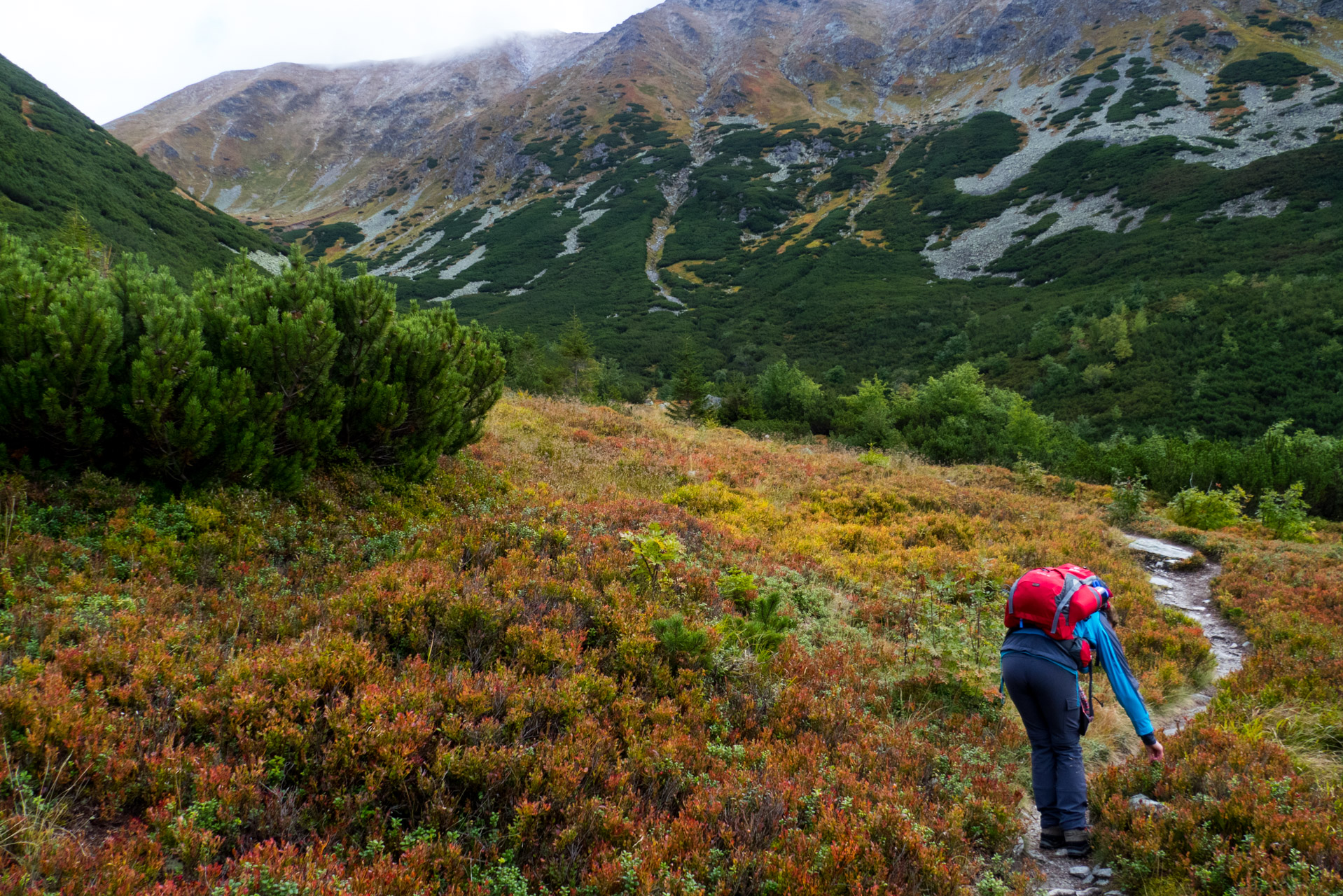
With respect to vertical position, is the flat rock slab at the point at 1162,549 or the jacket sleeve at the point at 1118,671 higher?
the jacket sleeve at the point at 1118,671

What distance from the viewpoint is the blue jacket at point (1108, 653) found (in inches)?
147

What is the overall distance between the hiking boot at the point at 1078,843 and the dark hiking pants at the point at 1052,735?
35mm

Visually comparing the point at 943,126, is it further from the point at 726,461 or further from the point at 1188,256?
the point at 726,461

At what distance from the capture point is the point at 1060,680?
12.0 feet

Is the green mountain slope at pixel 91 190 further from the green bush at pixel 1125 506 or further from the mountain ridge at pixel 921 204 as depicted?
the green bush at pixel 1125 506

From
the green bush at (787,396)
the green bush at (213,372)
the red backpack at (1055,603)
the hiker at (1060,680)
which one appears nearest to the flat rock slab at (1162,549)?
the hiker at (1060,680)

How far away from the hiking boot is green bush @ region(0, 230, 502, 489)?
22.3 feet

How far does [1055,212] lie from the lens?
68438 millimetres

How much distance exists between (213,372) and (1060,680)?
671 cm

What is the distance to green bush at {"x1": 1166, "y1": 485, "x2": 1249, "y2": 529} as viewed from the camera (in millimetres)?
13055

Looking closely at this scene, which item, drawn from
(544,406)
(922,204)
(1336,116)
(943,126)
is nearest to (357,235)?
(922,204)

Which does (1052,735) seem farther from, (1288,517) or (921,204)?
(921,204)

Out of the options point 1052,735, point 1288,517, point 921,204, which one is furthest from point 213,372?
point 921,204

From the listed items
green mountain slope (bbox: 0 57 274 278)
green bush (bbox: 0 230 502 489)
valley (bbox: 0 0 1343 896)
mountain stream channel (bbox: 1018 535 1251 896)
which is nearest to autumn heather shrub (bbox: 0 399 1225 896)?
valley (bbox: 0 0 1343 896)
